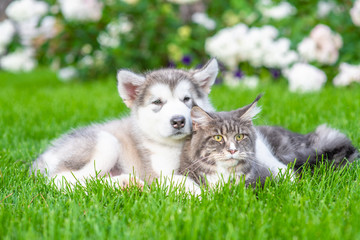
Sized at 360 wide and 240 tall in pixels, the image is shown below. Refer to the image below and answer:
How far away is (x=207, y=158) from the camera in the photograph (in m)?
3.11

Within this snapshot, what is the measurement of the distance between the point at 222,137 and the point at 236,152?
0.63 ft

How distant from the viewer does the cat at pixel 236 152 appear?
3.06 metres

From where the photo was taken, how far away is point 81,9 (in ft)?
25.0

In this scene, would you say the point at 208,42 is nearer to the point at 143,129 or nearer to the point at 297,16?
the point at 297,16

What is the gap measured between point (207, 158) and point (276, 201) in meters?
0.67

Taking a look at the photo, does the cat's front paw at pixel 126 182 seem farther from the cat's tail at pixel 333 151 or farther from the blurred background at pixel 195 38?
the blurred background at pixel 195 38

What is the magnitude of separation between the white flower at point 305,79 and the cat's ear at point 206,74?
3.14 meters

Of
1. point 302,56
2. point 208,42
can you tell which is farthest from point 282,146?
point 208,42

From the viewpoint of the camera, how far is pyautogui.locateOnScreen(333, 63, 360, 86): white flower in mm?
6461

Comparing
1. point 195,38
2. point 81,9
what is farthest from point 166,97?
point 195,38

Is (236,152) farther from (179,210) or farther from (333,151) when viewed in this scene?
(333,151)

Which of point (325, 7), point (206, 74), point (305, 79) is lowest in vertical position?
point (305, 79)

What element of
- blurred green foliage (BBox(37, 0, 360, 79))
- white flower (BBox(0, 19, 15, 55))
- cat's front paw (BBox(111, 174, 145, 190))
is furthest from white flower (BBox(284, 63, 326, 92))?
white flower (BBox(0, 19, 15, 55))

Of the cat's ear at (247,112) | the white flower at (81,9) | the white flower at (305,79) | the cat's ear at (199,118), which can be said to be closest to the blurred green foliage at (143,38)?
the white flower at (81,9)
